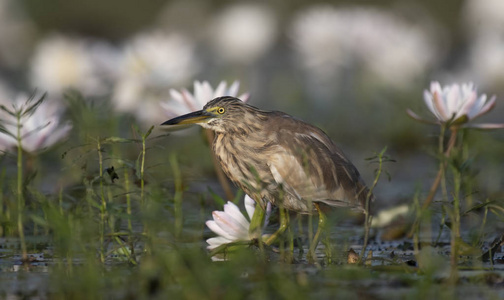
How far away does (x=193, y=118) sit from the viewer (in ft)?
16.6

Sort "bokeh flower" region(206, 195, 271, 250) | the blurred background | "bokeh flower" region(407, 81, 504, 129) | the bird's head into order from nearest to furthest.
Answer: "bokeh flower" region(206, 195, 271, 250), "bokeh flower" region(407, 81, 504, 129), the bird's head, the blurred background

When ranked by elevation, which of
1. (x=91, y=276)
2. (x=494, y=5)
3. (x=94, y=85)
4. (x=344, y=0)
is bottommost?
(x=91, y=276)

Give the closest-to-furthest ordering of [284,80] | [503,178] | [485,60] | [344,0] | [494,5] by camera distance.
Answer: [503,178] → [485,60] → [494,5] → [284,80] → [344,0]

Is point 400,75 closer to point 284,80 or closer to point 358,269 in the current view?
point 284,80

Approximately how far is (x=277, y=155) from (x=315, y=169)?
0.23 meters

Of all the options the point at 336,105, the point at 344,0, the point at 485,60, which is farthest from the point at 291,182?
the point at 344,0

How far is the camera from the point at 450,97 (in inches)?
191

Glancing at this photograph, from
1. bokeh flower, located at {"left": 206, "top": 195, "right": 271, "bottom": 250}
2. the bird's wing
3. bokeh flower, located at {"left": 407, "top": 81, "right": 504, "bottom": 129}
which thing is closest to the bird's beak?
the bird's wing

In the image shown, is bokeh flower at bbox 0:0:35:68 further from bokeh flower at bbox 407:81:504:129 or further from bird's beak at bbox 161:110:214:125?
bokeh flower at bbox 407:81:504:129

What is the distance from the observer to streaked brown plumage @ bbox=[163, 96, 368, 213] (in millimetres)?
4852

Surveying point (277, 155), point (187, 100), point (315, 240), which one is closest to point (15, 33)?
point (187, 100)


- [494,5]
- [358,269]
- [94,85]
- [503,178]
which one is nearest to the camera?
[358,269]

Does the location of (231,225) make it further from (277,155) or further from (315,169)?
(315,169)

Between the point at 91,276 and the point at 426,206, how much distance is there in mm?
2304
